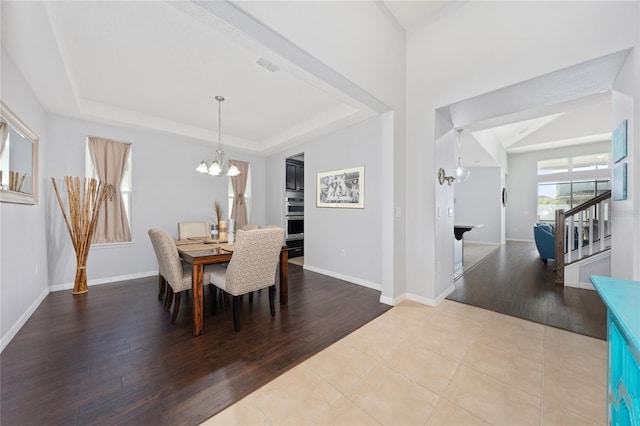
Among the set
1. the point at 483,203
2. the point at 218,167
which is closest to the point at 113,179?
the point at 218,167

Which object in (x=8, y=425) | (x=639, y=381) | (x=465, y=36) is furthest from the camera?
(x=465, y=36)

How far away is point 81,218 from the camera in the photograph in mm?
3342

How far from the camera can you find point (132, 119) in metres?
3.76

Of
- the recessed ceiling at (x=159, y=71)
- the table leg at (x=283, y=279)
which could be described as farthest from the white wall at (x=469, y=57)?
the table leg at (x=283, y=279)

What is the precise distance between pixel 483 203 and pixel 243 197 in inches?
311

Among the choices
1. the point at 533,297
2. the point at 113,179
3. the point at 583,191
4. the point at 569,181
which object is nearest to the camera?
A: the point at 533,297

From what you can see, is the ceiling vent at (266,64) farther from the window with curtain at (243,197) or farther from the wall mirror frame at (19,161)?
the window with curtain at (243,197)

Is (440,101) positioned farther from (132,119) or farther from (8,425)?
(132,119)

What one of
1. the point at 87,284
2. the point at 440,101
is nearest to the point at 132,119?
the point at 87,284

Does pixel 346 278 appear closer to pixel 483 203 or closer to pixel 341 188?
pixel 341 188

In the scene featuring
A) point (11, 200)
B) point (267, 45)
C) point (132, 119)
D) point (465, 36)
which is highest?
point (465, 36)

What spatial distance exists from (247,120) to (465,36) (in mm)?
3307

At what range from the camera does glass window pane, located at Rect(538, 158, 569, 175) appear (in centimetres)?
777

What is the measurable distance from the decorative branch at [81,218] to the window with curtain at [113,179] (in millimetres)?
300
